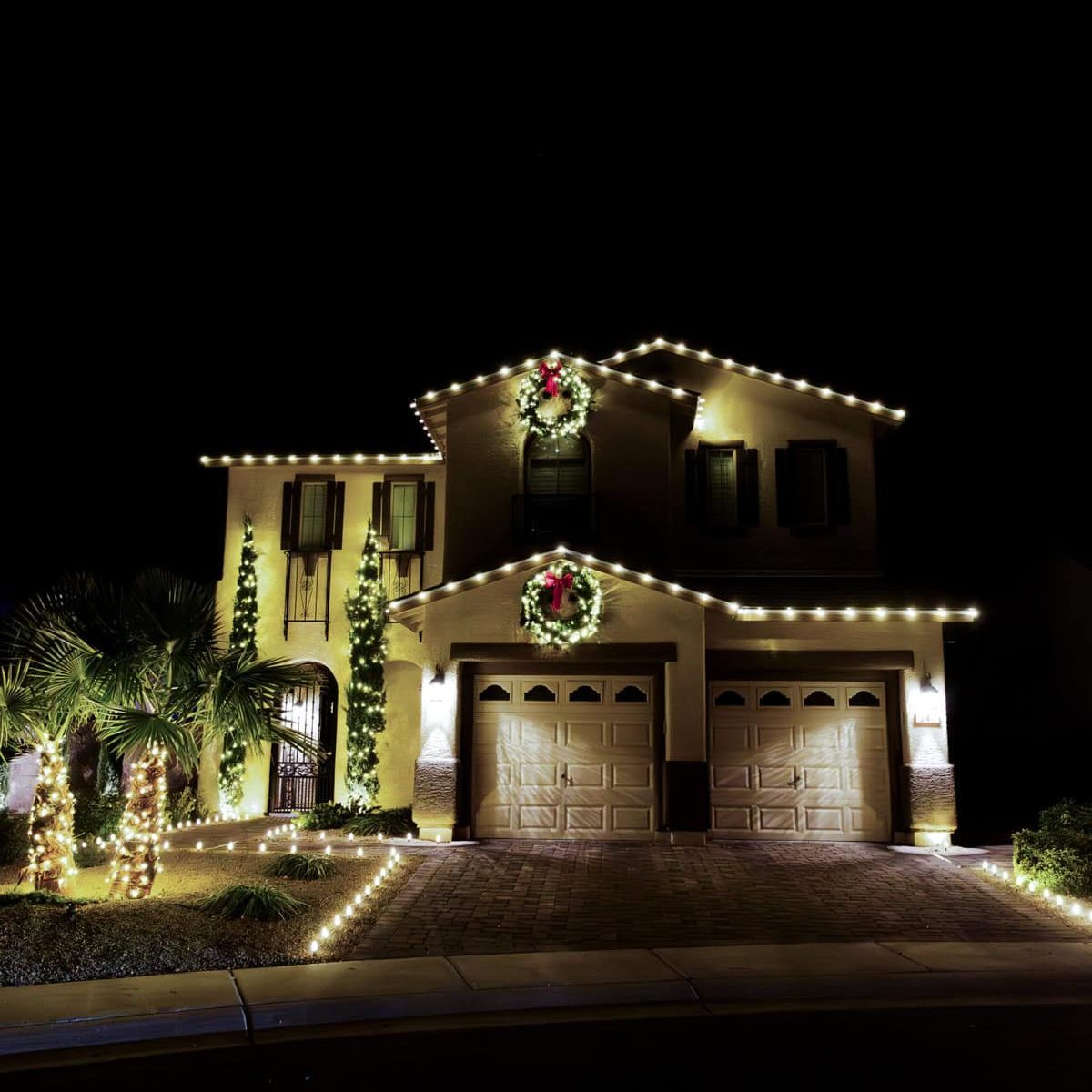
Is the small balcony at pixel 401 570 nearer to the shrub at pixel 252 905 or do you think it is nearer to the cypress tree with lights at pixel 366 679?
the cypress tree with lights at pixel 366 679

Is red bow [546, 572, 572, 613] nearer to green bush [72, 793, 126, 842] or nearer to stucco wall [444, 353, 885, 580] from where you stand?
stucco wall [444, 353, 885, 580]

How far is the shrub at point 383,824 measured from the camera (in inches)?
579

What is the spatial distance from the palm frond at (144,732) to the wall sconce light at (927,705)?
9.82 meters

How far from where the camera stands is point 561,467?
1623 cm

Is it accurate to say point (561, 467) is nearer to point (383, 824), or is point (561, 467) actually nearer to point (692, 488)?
Result: point (692, 488)

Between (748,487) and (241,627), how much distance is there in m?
9.19

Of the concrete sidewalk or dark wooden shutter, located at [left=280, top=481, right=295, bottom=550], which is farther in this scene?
dark wooden shutter, located at [left=280, top=481, right=295, bottom=550]

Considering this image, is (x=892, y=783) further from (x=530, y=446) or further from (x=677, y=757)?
(x=530, y=446)

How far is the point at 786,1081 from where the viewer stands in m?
5.49

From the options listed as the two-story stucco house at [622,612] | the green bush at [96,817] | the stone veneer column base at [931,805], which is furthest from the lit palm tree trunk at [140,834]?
the stone veneer column base at [931,805]

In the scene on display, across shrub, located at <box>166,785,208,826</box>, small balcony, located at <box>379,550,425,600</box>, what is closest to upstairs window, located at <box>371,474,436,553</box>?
small balcony, located at <box>379,550,425,600</box>

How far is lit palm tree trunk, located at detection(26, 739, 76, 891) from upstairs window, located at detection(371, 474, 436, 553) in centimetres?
834

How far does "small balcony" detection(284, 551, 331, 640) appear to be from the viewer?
18.2 meters

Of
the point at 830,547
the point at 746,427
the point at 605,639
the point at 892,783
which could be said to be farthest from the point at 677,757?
the point at 746,427
